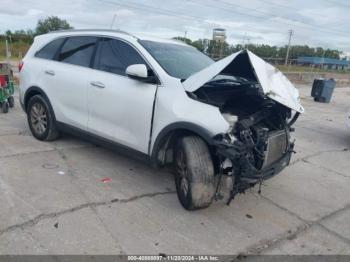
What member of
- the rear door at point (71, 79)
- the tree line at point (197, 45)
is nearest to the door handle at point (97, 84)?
the rear door at point (71, 79)

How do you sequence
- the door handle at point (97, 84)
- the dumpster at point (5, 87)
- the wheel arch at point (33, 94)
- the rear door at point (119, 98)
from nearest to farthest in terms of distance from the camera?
the rear door at point (119, 98)
the door handle at point (97, 84)
the wheel arch at point (33, 94)
the dumpster at point (5, 87)

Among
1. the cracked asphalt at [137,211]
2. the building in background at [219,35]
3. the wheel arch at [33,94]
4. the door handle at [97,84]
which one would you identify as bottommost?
the cracked asphalt at [137,211]

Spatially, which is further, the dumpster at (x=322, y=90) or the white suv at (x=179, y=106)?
the dumpster at (x=322, y=90)

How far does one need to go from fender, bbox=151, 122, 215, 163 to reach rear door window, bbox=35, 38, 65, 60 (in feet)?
8.66

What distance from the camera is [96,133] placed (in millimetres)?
4785

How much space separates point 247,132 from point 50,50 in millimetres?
3712

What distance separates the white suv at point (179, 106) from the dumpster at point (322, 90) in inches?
476

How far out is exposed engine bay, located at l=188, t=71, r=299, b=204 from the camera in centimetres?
344

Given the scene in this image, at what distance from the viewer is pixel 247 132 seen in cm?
351

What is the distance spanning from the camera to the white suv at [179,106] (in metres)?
3.58

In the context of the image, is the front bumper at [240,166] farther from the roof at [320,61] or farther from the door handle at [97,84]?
the roof at [320,61]

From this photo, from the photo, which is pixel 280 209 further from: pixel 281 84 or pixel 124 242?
pixel 124 242

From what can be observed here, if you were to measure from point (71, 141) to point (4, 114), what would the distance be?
9.44 ft

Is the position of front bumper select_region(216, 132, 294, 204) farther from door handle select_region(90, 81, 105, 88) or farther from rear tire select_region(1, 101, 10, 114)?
rear tire select_region(1, 101, 10, 114)
